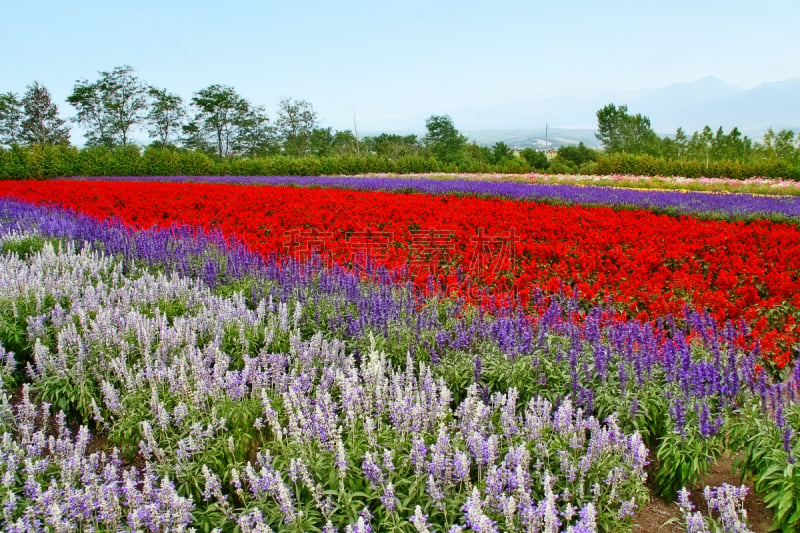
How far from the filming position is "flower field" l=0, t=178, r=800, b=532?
263cm

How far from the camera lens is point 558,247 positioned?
270 inches

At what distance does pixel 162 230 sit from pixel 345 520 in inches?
296

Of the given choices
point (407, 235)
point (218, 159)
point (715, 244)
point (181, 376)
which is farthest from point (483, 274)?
point (218, 159)

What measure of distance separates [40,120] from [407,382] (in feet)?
251

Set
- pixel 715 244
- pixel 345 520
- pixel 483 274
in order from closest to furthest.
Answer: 1. pixel 345 520
2. pixel 483 274
3. pixel 715 244

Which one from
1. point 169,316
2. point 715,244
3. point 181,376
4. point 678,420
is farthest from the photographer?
point 715,244

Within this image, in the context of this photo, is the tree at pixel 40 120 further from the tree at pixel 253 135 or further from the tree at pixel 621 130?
the tree at pixel 621 130

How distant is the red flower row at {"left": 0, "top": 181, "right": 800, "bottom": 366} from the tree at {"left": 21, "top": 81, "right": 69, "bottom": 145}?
6543cm

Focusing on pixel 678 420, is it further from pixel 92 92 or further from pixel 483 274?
pixel 92 92

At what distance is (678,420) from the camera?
3055 millimetres

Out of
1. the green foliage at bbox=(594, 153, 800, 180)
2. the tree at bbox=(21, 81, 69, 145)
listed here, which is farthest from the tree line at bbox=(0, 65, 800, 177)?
the green foliage at bbox=(594, 153, 800, 180)

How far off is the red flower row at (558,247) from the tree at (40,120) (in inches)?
2576

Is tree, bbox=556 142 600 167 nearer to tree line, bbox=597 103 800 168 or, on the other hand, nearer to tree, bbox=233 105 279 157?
tree line, bbox=597 103 800 168

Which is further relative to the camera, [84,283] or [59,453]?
[84,283]
